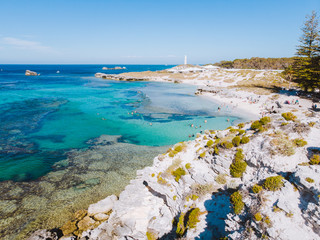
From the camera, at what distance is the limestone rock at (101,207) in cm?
1485

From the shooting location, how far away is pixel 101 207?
15.1 m

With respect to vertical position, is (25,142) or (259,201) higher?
(259,201)

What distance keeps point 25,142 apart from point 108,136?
12798 millimetres

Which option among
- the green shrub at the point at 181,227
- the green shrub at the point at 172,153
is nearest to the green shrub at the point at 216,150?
the green shrub at the point at 172,153

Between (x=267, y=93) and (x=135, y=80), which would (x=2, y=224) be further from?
(x=135, y=80)

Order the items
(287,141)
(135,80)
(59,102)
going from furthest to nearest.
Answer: (135,80) → (59,102) → (287,141)

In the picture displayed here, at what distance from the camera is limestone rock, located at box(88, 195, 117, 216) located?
14.9 m

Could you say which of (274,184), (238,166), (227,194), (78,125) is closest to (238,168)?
(238,166)

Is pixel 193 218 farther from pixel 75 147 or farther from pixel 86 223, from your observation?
pixel 75 147

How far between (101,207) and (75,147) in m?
15.3

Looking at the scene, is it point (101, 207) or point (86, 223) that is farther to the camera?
point (101, 207)

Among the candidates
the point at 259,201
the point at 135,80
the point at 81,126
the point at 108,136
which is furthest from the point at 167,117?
the point at 135,80

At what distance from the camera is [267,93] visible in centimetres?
5025

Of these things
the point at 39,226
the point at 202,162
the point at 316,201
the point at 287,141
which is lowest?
the point at 39,226
